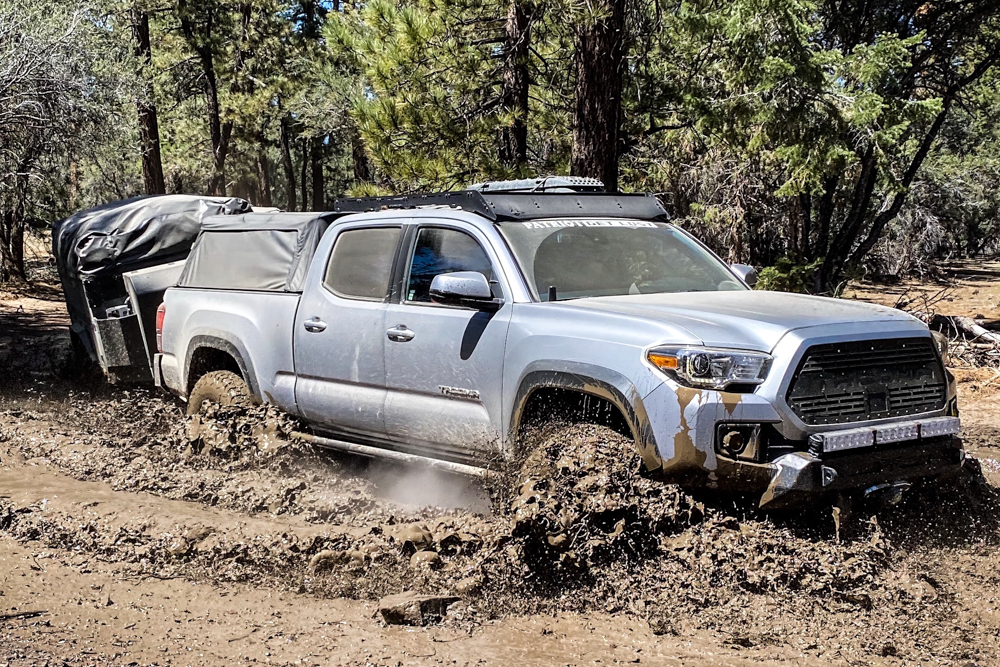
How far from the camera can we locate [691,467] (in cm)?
439

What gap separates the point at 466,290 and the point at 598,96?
613 centimetres

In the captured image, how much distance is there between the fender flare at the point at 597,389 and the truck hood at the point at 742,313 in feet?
1.10

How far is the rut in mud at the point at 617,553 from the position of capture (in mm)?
4188

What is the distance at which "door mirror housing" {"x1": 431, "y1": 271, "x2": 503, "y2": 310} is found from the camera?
5.25 meters

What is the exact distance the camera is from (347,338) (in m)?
6.18

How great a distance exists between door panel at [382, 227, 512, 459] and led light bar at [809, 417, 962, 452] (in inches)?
66.7

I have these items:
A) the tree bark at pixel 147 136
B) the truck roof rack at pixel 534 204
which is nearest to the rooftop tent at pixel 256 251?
the truck roof rack at pixel 534 204

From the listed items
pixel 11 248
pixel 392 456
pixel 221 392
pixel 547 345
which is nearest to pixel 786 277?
pixel 221 392

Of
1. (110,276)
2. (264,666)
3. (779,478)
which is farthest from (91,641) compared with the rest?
(110,276)

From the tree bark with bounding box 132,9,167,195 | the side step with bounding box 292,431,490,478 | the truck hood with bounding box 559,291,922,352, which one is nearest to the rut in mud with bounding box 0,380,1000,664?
the side step with bounding box 292,431,490,478

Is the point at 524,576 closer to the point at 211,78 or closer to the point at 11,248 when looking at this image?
the point at 11,248

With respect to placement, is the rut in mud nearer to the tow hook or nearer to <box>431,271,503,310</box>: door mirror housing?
the tow hook

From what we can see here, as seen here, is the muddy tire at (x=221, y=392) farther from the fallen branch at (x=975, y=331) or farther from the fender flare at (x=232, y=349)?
the fallen branch at (x=975, y=331)

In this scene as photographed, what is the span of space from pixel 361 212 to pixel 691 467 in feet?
10.6
